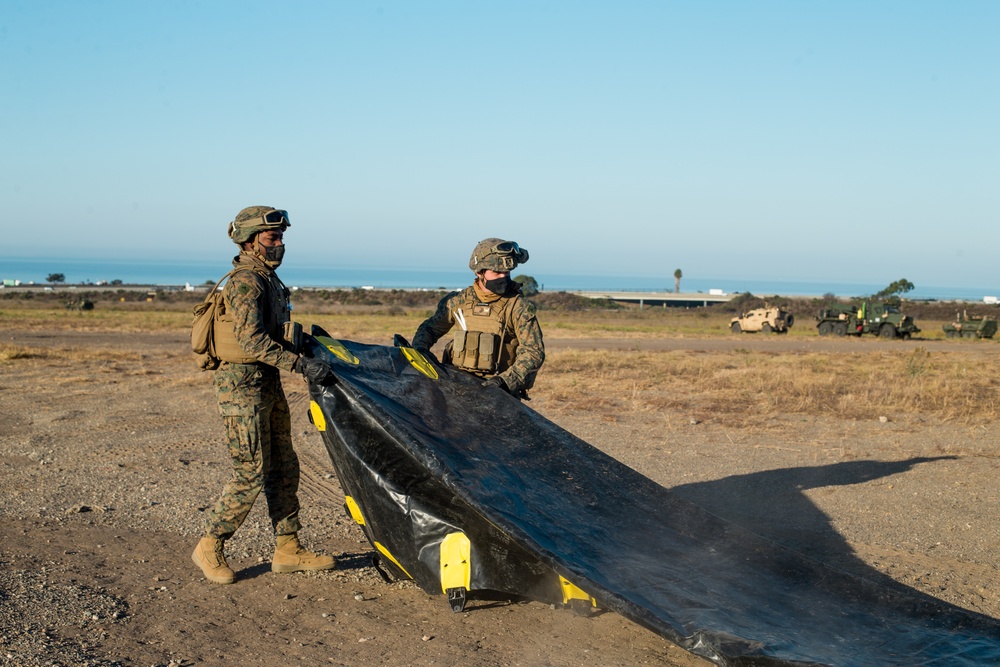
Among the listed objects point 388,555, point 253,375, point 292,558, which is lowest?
point 292,558

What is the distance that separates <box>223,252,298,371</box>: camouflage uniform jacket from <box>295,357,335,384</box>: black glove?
5 centimetres

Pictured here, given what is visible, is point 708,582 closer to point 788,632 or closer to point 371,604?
point 788,632

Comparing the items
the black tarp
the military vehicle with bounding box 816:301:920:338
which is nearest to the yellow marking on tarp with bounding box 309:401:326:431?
the black tarp

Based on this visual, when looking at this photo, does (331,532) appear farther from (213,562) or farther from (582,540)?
(582,540)

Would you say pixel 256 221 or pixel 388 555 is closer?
pixel 388 555

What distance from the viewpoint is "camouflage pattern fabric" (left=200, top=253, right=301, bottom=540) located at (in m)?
5.28

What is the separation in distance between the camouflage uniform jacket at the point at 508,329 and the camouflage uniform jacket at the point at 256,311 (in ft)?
3.91

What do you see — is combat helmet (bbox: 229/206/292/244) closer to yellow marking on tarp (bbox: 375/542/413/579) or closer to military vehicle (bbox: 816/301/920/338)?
yellow marking on tarp (bbox: 375/542/413/579)

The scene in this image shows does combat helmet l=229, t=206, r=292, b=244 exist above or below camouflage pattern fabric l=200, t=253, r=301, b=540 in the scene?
above

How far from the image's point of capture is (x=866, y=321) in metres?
41.1

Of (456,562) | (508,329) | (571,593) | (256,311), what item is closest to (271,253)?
(256,311)

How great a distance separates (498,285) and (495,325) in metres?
0.28

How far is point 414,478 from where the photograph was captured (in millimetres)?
4918

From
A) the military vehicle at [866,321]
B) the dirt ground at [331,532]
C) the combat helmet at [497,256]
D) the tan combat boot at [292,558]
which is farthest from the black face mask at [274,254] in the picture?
the military vehicle at [866,321]
